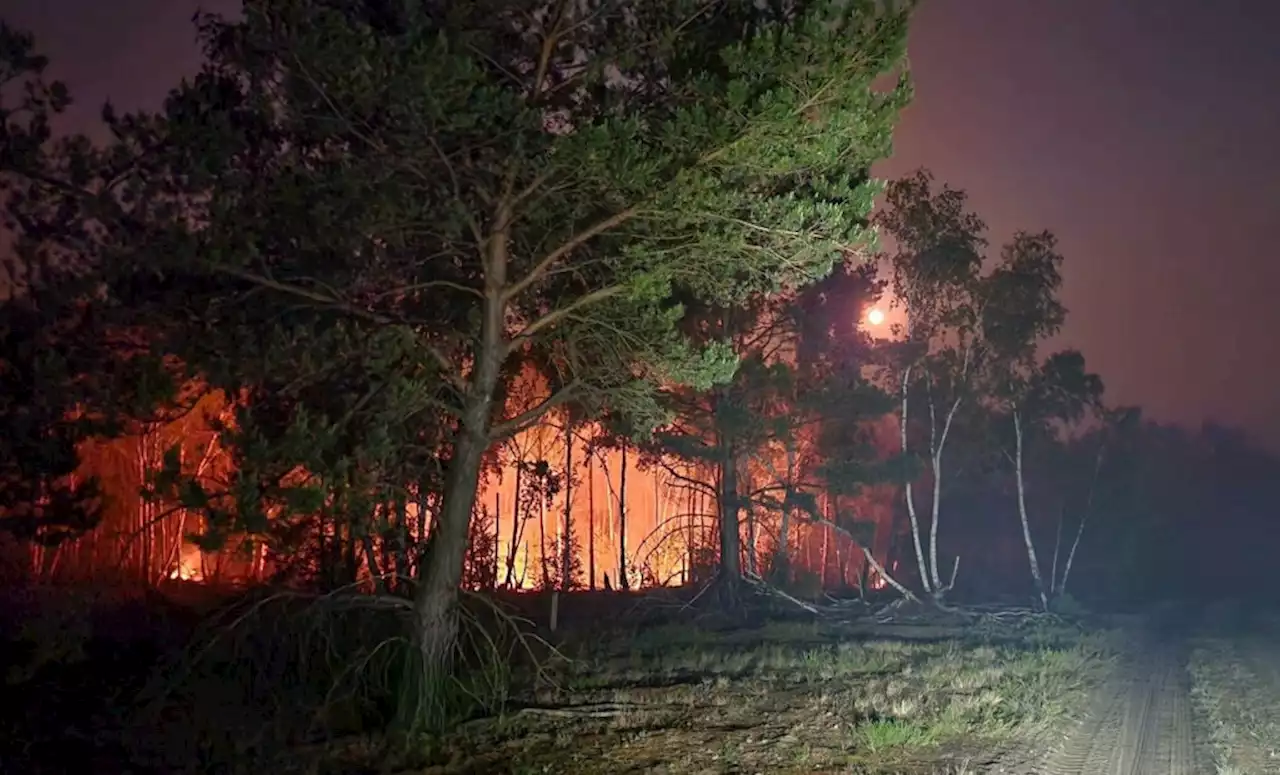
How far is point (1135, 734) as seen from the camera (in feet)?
37.7

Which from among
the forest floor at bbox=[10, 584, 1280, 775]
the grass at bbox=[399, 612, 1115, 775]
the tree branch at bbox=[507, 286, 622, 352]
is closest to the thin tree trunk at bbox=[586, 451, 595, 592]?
the grass at bbox=[399, 612, 1115, 775]

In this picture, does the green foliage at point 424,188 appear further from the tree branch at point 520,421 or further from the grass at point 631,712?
the grass at point 631,712

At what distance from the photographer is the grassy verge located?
1021 centimetres

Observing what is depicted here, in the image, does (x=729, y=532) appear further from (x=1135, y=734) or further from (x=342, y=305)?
(x=342, y=305)

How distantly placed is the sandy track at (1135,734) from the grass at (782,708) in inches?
16.5

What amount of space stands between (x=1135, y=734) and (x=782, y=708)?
3.89 metres

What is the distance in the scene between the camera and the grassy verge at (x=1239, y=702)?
10.2 metres

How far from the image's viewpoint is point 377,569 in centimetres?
1395

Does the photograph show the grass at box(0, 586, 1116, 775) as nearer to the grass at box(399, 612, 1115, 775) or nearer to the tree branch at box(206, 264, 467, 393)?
the grass at box(399, 612, 1115, 775)

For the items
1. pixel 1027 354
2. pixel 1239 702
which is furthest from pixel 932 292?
pixel 1239 702

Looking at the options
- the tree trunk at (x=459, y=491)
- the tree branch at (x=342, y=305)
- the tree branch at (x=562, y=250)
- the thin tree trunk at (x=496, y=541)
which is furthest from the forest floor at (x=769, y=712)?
the thin tree trunk at (x=496, y=541)

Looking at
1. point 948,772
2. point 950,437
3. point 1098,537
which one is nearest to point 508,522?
point 950,437

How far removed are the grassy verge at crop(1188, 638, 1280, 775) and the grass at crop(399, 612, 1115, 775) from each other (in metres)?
1.50

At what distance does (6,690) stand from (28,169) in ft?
22.4
